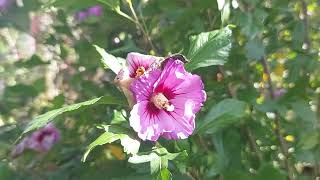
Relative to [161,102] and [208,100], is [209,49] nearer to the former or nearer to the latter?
[161,102]

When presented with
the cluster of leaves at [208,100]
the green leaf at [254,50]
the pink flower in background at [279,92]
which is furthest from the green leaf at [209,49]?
the pink flower in background at [279,92]

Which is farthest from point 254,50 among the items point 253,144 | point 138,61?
point 138,61

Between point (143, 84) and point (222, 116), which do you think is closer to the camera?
point (143, 84)

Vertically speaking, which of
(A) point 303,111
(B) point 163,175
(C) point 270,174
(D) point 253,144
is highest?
→ (B) point 163,175

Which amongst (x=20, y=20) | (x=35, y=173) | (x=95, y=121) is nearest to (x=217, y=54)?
(x=95, y=121)

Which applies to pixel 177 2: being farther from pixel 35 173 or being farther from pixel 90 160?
pixel 35 173

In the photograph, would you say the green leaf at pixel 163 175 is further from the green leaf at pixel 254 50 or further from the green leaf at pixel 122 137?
the green leaf at pixel 254 50
